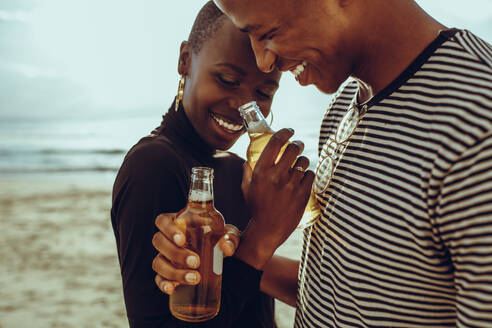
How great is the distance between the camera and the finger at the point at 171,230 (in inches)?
51.4

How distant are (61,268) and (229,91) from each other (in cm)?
469

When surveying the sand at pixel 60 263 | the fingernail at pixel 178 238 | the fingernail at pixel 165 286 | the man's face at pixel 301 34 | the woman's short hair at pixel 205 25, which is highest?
the woman's short hair at pixel 205 25

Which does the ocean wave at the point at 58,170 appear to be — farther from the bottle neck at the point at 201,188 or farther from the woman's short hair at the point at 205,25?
the bottle neck at the point at 201,188

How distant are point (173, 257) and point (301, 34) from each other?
87 cm

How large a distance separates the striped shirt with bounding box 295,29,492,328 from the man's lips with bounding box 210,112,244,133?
79 centimetres

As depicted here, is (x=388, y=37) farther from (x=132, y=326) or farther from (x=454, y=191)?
(x=132, y=326)

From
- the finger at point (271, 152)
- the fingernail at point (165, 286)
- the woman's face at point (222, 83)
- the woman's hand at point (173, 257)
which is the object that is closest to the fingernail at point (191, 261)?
the woman's hand at point (173, 257)

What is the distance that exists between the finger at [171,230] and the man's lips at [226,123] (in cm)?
77

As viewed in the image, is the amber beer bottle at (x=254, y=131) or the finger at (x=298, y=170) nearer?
the finger at (x=298, y=170)

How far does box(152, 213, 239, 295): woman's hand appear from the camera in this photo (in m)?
1.31

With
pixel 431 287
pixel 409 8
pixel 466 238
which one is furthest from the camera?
pixel 409 8

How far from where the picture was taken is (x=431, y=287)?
3.62ft

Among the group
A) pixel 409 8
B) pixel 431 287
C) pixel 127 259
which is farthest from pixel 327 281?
pixel 409 8

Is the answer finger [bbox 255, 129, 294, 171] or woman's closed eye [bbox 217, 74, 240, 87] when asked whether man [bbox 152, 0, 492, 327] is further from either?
woman's closed eye [bbox 217, 74, 240, 87]
